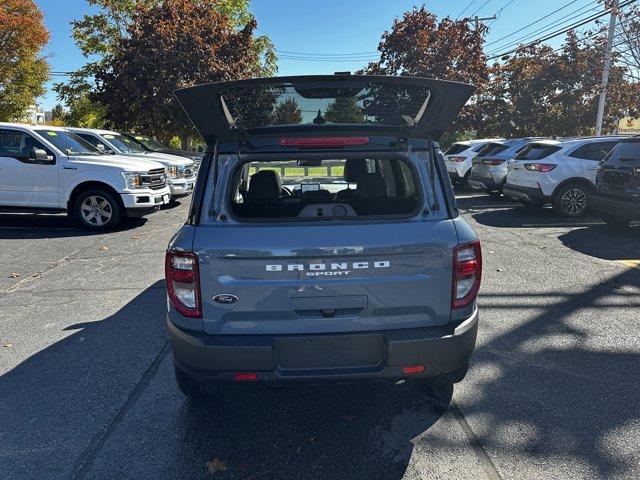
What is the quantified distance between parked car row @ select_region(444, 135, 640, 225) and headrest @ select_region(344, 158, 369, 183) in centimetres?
596

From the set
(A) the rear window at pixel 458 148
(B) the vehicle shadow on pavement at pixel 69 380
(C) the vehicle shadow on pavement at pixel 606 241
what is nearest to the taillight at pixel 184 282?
(B) the vehicle shadow on pavement at pixel 69 380

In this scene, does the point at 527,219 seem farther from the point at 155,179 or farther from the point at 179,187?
the point at 179,187

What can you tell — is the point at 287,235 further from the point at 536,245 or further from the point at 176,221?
the point at 176,221

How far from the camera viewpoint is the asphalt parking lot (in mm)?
2641

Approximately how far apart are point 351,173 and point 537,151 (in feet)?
26.8

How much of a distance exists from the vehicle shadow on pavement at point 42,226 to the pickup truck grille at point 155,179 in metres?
0.90

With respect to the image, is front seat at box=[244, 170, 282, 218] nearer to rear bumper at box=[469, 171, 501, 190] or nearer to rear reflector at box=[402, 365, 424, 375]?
rear reflector at box=[402, 365, 424, 375]

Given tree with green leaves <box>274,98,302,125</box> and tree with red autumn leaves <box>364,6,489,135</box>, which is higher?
tree with red autumn leaves <box>364,6,489,135</box>

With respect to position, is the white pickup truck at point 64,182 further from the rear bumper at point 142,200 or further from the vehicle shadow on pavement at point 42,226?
A: the vehicle shadow on pavement at point 42,226

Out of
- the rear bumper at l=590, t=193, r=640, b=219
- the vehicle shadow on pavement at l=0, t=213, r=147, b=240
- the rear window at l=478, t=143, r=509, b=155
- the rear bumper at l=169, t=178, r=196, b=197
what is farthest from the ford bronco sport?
the rear window at l=478, t=143, r=509, b=155

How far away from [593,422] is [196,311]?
2.50m

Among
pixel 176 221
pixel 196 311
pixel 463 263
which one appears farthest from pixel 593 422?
pixel 176 221

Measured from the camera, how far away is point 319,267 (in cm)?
251

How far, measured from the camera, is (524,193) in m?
10.4
